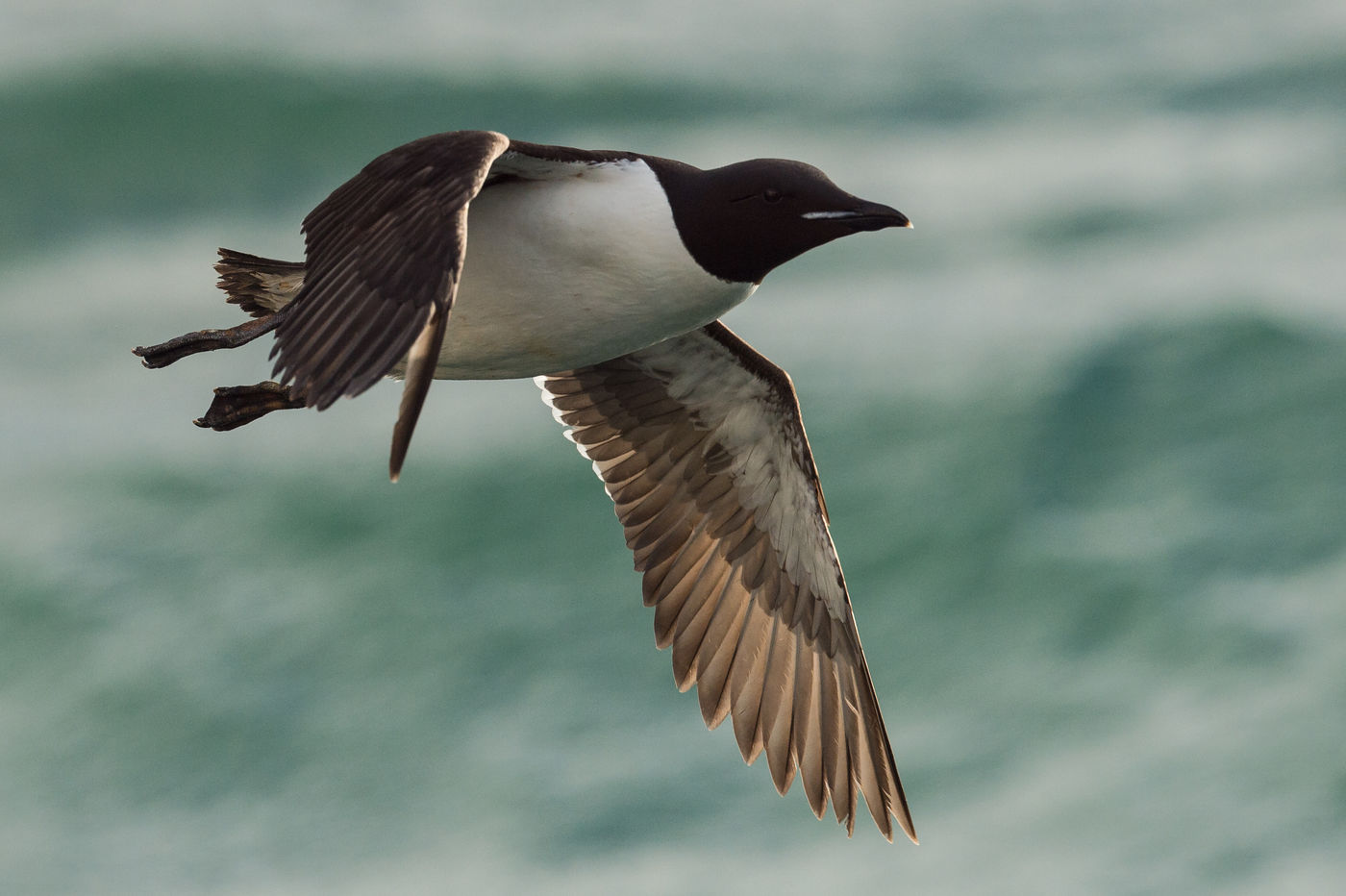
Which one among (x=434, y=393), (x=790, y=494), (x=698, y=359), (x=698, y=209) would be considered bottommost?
(x=434, y=393)

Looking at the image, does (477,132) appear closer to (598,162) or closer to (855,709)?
(598,162)

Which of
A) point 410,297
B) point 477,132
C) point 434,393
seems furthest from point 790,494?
point 434,393

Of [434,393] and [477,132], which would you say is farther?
[434,393]

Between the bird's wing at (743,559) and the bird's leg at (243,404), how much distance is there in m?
1.69

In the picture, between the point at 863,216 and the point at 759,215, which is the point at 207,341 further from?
the point at 863,216

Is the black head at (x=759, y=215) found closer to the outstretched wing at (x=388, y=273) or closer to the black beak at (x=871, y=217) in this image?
the black beak at (x=871, y=217)

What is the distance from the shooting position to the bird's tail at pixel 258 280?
312 inches

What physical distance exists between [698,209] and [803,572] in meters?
2.62

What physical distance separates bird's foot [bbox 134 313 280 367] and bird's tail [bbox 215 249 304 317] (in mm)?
119

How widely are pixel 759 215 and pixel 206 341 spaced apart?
7.56 ft

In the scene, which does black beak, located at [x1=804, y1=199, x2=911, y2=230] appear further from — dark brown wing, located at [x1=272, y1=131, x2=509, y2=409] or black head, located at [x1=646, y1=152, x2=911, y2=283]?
dark brown wing, located at [x1=272, y1=131, x2=509, y2=409]

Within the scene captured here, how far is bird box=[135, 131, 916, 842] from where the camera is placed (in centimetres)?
609

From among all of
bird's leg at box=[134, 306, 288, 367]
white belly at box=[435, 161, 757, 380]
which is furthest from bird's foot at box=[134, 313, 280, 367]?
white belly at box=[435, 161, 757, 380]

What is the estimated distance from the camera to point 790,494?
9031mm
